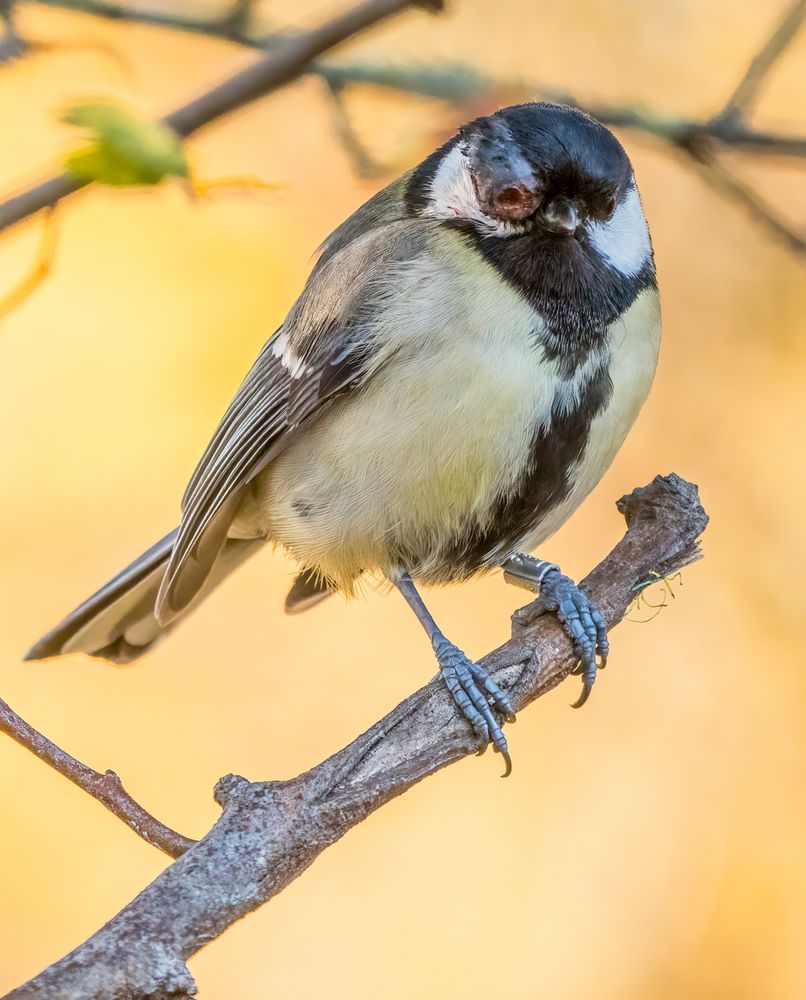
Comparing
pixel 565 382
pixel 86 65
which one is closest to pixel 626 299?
pixel 565 382

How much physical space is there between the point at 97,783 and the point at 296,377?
47.0 inches

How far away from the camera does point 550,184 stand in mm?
2301

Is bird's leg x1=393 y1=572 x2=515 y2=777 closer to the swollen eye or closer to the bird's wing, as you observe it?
the bird's wing

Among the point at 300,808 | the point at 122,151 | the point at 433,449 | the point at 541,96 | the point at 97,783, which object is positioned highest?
the point at 541,96

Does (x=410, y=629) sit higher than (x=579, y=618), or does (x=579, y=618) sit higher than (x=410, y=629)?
(x=410, y=629)

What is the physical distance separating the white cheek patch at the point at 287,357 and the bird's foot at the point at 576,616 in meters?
0.69

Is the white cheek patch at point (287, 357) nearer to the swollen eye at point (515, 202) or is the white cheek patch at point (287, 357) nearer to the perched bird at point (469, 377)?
the perched bird at point (469, 377)

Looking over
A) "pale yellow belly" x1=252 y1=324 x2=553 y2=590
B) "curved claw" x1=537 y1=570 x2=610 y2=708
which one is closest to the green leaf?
"pale yellow belly" x1=252 y1=324 x2=553 y2=590

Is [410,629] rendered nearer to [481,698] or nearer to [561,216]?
Result: [481,698]

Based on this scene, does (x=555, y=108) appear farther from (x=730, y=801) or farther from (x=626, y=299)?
(x=730, y=801)

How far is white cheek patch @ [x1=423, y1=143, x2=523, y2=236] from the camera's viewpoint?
240 centimetres

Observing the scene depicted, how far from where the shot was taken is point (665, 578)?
235 centimetres

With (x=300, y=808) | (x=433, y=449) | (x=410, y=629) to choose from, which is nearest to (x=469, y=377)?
(x=433, y=449)

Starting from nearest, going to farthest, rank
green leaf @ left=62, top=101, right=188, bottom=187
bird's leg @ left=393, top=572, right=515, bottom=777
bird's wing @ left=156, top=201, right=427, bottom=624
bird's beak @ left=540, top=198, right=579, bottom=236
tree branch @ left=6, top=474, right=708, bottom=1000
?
green leaf @ left=62, top=101, right=188, bottom=187 < tree branch @ left=6, top=474, right=708, bottom=1000 < bird's leg @ left=393, top=572, right=515, bottom=777 < bird's beak @ left=540, top=198, right=579, bottom=236 < bird's wing @ left=156, top=201, right=427, bottom=624
